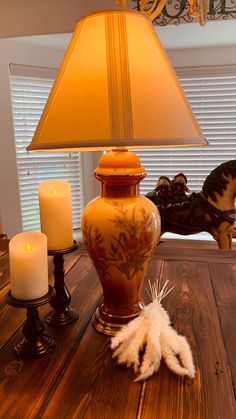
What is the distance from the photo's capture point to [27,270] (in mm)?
595

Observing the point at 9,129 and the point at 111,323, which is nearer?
the point at 111,323

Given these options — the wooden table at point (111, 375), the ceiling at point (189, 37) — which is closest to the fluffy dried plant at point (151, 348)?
the wooden table at point (111, 375)

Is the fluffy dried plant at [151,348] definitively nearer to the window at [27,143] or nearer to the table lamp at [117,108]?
the table lamp at [117,108]

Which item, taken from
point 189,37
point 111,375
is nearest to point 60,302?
point 111,375

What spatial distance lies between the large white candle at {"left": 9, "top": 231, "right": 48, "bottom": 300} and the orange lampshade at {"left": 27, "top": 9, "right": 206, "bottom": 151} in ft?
0.63

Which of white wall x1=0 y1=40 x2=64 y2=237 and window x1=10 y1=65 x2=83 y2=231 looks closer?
white wall x1=0 y1=40 x2=64 y2=237

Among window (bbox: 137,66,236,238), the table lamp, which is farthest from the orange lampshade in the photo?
window (bbox: 137,66,236,238)

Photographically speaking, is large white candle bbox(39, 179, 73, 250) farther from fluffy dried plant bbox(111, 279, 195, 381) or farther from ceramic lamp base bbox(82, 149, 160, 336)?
fluffy dried plant bbox(111, 279, 195, 381)

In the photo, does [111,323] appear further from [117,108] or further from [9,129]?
[9,129]

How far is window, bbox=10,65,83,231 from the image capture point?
7.18 ft

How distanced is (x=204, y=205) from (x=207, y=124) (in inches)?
34.6

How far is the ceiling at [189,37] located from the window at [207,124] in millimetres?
173

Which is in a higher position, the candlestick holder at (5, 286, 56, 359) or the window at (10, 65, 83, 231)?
the window at (10, 65, 83, 231)

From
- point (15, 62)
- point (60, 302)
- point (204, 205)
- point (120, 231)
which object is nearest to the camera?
point (120, 231)
